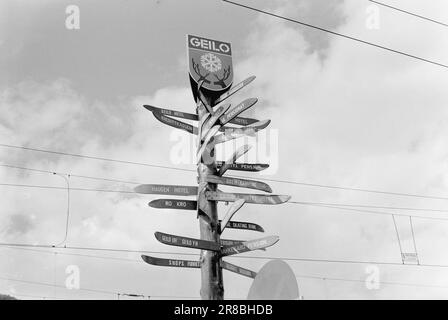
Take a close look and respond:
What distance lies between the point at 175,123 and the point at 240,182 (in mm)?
1854

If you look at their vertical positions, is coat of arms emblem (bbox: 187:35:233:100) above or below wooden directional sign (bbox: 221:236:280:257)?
above

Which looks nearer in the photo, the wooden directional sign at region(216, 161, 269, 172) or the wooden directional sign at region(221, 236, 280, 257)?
the wooden directional sign at region(221, 236, 280, 257)

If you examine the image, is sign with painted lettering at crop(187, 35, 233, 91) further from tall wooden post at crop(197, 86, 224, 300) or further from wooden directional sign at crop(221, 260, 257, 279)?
wooden directional sign at crop(221, 260, 257, 279)

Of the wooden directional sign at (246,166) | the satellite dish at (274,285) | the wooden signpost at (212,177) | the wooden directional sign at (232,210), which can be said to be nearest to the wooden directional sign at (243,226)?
the wooden signpost at (212,177)

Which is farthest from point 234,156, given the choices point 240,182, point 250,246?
point 250,246

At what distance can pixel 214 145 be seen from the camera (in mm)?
10398

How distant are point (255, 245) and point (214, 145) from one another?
102 inches

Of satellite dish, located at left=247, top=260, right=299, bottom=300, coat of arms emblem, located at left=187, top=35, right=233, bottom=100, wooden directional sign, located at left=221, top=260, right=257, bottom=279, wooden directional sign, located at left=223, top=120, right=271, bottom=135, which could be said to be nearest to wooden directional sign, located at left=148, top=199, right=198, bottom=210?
wooden directional sign, located at left=221, top=260, right=257, bottom=279

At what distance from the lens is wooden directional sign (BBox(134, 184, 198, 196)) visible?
30.1 ft

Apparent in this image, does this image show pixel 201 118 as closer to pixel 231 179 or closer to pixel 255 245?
pixel 231 179

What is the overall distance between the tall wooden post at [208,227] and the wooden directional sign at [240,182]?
0.45 ft

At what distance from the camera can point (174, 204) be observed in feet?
31.7

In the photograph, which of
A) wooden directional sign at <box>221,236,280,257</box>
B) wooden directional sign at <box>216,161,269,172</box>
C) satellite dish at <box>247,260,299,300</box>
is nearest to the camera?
satellite dish at <box>247,260,299,300</box>
